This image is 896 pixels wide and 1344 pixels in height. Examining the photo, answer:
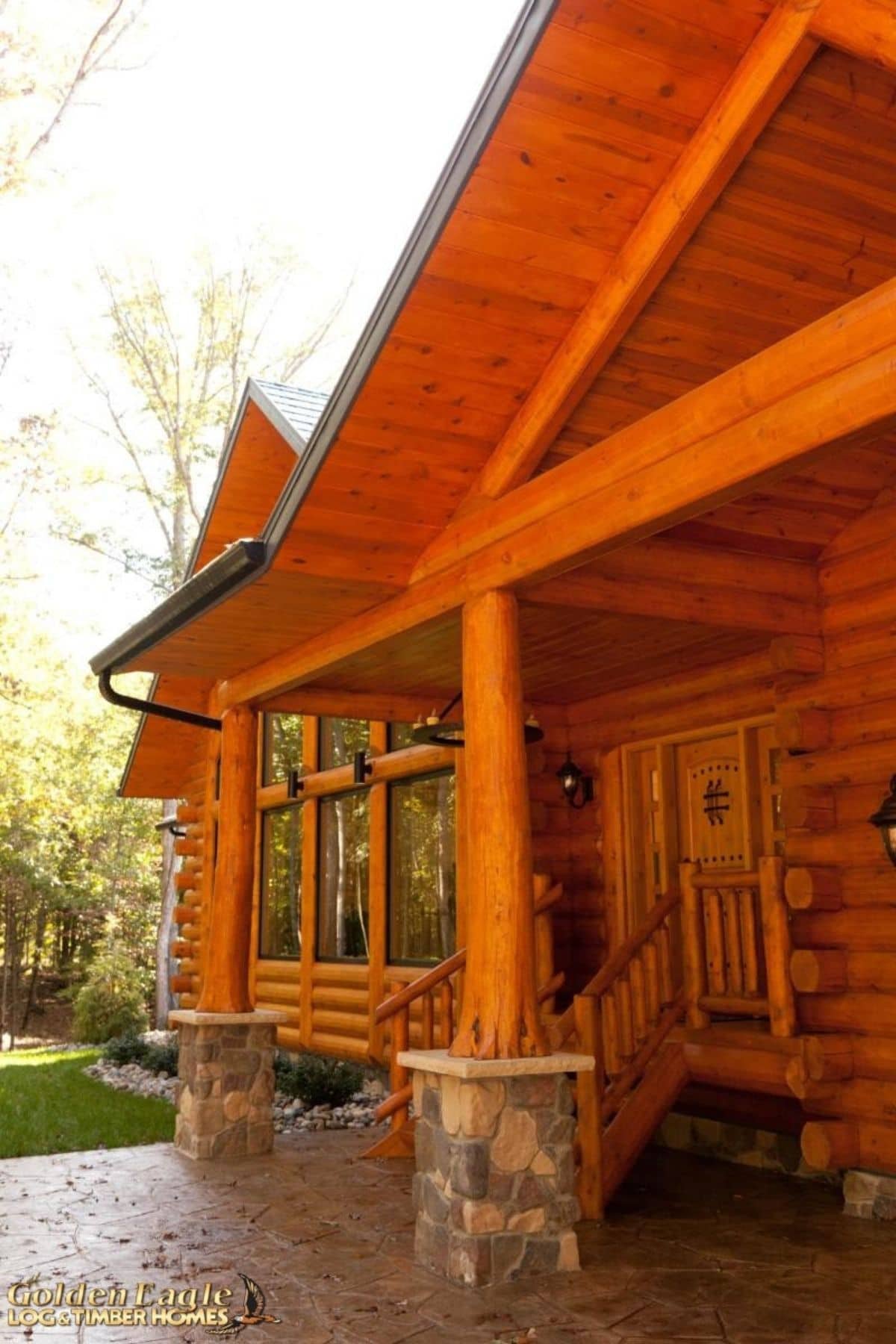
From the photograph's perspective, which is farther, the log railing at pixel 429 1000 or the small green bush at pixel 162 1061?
the small green bush at pixel 162 1061

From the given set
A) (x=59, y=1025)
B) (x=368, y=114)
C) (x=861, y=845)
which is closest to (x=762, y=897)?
(x=861, y=845)

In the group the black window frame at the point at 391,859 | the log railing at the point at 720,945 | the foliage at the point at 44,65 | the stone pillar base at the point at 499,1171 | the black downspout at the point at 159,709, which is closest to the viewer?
the stone pillar base at the point at 499,1171

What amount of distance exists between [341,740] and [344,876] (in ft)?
4.74

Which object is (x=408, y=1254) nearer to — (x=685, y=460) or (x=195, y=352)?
(x=685, y=460)

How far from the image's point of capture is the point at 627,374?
558cm

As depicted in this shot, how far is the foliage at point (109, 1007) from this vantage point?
18.2 metres

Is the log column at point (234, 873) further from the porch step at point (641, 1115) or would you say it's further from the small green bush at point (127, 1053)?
the small green bush at point (127, 1053)

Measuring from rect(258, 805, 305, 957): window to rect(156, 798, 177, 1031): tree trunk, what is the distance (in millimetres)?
5133

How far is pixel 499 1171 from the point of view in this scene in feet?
16.8

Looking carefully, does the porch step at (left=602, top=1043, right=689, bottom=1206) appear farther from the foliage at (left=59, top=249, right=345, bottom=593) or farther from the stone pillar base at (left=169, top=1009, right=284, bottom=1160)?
the foliage at (left=59, top=249, right=345, bottom=593)

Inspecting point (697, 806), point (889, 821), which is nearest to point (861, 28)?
point (889, 821)

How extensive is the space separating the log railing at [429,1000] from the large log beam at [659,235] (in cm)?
325

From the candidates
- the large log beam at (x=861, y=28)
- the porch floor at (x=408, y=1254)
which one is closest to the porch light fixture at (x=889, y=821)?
the porch floor at (x=408, y=1254)

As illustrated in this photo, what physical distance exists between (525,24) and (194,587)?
3.47m
